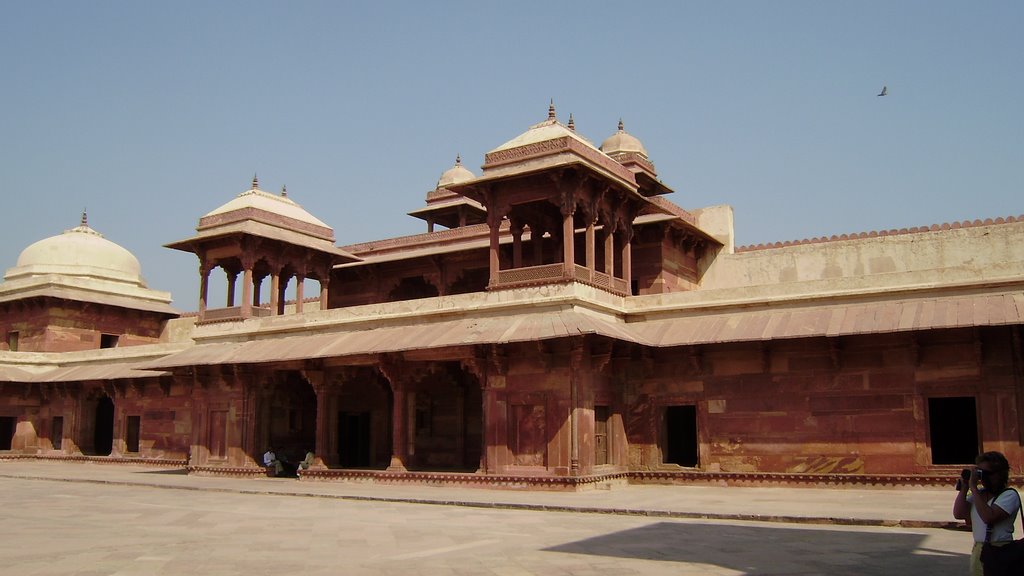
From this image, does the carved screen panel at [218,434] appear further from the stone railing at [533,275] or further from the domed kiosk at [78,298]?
the domed kiosk at [78,298]

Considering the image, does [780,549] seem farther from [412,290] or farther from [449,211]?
[449,211]

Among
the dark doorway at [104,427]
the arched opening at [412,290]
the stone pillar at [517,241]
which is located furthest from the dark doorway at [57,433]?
the stone pillar at [517,241]

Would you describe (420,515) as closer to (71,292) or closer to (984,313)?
(984,313)

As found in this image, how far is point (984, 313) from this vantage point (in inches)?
627

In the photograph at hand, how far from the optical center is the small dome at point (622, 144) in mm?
27438

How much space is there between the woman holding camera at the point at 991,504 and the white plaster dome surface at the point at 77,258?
3532 cm

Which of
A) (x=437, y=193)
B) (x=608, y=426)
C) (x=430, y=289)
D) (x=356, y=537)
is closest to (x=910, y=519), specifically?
(x=356, y=537)

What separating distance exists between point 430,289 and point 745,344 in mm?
12063

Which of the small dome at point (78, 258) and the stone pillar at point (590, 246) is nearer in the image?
the stone pillar at point (590, 246)

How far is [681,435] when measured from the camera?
827 inches

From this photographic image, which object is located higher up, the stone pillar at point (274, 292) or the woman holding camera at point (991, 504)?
the stone pillar at point (274, 292)

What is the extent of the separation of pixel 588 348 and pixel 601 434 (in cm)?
204

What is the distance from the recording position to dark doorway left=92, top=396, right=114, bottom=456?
3294 cm

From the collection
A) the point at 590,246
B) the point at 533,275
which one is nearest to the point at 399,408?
the point at 533,275
